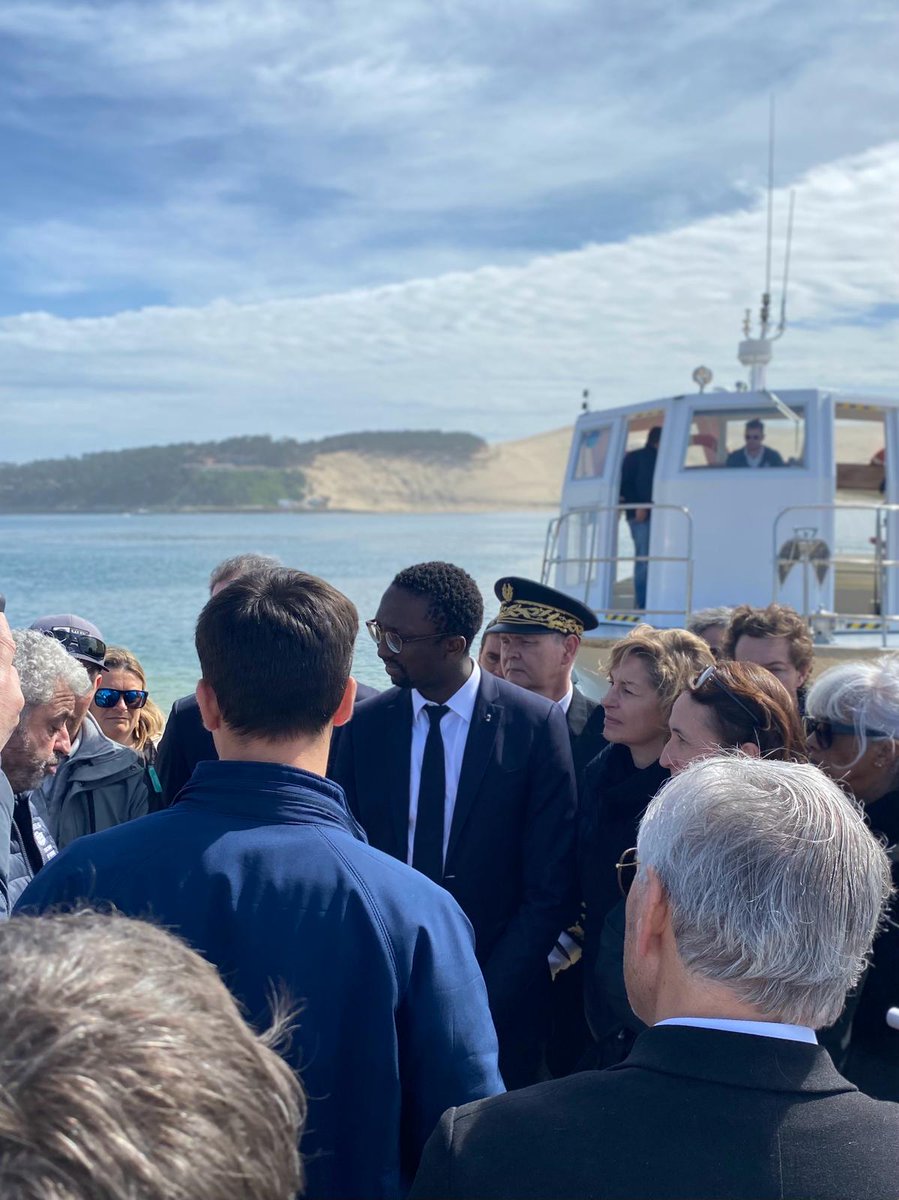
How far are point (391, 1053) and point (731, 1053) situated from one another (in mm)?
545

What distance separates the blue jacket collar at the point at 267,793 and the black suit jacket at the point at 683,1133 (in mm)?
506

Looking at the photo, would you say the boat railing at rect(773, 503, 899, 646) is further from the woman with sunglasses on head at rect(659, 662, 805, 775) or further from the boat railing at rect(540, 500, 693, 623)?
the woman with sunglasses on head at rect(659, 662, 805, 775)

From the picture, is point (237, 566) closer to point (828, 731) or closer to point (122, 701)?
point (122, 701)

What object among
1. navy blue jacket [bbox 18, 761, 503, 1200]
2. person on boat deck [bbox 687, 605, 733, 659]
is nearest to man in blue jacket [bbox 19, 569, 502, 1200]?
navy blue jacket [bbox 18, 761, 503, 1200]

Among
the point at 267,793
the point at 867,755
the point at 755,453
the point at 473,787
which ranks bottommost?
the point at 473,787

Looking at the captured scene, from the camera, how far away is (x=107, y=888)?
1559 millimetres

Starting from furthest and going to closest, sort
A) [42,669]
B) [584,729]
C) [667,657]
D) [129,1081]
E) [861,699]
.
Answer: [584,729] → [667,657] → [861,699] → [42,669] → [129,1081]

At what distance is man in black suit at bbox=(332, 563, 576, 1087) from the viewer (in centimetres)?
293

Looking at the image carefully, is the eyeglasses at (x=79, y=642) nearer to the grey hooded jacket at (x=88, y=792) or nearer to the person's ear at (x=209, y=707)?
the grey hooded jacket at (x=88, y=792)

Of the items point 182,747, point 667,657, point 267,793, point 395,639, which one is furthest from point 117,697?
point 267,793

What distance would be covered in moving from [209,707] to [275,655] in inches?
6.0

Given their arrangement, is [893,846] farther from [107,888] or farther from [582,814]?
[107,888]

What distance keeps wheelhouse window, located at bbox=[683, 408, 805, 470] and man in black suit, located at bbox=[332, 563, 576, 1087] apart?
7686mm

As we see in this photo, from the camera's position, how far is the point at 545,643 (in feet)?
13.0
